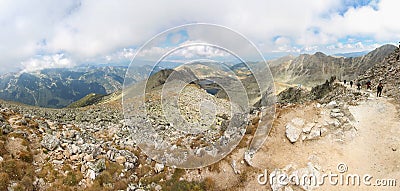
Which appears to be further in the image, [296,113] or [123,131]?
[123,131]

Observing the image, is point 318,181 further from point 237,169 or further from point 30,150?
point 30,150

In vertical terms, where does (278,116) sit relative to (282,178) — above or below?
above

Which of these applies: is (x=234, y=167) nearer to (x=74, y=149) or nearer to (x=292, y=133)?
(x=292, y=133)

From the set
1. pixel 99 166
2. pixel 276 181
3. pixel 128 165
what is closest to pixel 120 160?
pixel 128 165

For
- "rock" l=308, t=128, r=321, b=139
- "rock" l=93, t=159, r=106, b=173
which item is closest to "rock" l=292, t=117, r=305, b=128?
"rock" l=308, t=128, r=321, b=139

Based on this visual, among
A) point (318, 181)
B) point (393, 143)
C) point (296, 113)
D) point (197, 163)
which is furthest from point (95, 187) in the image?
point (393, 143)

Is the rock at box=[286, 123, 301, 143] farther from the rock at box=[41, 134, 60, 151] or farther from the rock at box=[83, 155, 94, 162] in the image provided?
the rock at box=[41, 134, 60, 151]
